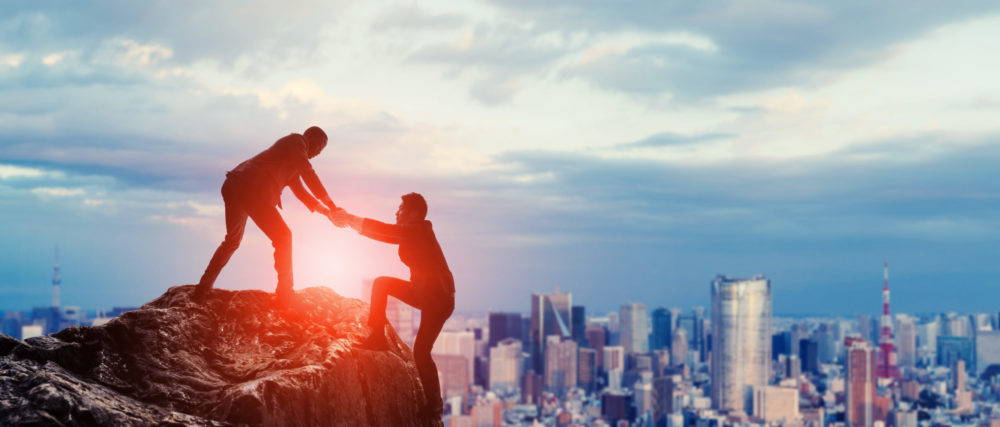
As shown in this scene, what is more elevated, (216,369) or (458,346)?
(216,369)

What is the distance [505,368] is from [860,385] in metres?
50.6

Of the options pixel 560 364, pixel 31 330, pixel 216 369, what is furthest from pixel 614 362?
pixel 216 369

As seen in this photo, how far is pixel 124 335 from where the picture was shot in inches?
264

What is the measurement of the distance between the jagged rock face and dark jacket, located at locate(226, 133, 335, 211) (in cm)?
81

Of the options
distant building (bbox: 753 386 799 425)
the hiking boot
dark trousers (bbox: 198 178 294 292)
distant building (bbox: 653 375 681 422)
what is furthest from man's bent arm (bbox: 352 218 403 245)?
distant building (bbox: 753 386 799 425)

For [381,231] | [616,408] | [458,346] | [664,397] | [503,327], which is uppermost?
[381,231]

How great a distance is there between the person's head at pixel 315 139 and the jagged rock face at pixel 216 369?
1150 mm

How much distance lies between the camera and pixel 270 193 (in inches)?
313

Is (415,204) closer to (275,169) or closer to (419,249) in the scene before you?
(419,249)

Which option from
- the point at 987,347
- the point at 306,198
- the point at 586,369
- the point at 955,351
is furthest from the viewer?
the point at 955,351

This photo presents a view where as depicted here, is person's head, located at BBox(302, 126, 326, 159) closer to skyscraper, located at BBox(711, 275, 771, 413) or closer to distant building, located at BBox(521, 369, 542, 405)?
distant building, located at BBox(521, 369, 542, 405)

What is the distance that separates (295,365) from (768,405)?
483 feet

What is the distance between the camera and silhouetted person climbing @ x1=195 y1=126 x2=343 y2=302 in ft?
25.7

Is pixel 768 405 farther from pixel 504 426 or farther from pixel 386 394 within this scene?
pixel 386 394
